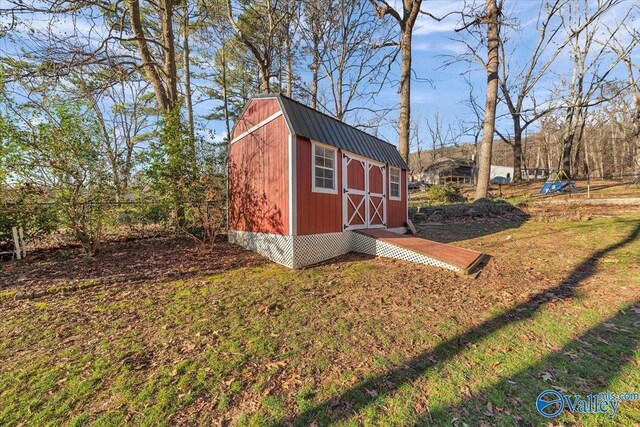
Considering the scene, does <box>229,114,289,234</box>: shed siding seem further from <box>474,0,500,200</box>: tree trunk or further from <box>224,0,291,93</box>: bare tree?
<box>474,0,500,200</box>: tree trunk

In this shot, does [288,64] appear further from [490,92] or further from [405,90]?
[490,92]

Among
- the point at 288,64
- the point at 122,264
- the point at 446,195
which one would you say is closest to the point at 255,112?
the point at 122,264

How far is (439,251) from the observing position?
6.25 meters

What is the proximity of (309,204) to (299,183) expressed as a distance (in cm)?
58

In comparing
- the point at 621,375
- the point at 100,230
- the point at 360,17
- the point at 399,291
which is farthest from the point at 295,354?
the point at 360,17

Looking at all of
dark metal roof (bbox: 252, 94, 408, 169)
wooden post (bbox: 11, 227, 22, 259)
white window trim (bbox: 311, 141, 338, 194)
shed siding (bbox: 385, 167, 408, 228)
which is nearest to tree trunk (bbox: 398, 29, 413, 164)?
shed siding (bbox: 385, 167, 408, 228)

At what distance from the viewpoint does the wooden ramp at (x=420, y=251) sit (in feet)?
18.2

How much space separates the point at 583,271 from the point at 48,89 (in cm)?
1255

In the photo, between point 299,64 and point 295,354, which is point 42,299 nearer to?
point 295,354

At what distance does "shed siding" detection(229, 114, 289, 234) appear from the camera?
636 cm

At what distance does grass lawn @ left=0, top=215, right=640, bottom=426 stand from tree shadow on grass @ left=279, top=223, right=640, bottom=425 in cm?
1

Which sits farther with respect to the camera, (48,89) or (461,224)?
(461,224)

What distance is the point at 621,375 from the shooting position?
7.98 feet

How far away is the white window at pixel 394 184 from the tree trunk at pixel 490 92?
5.84m
